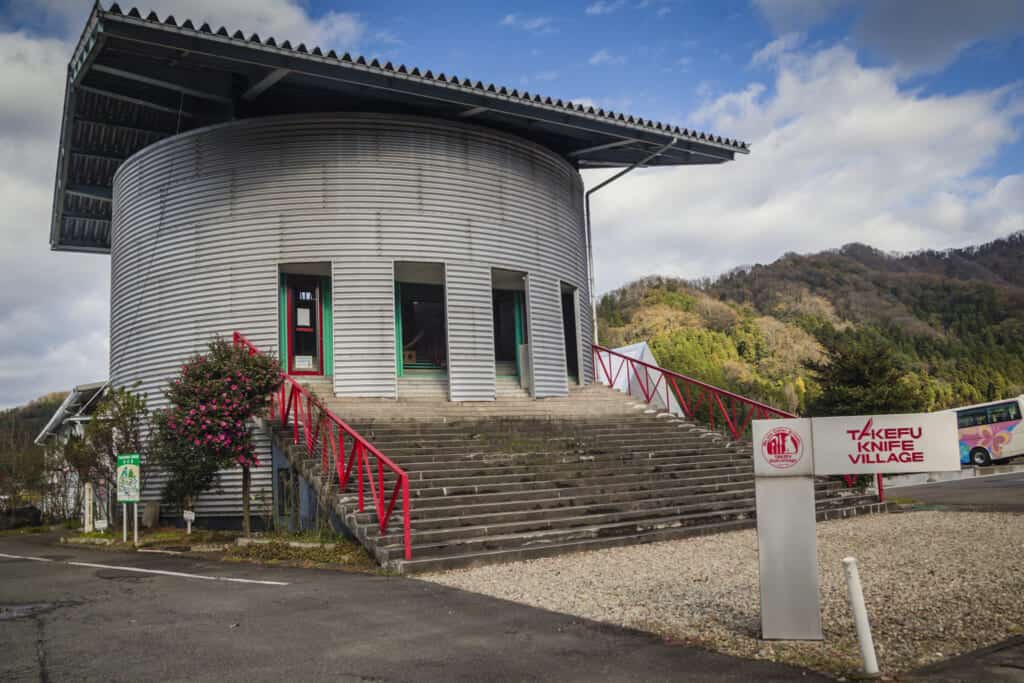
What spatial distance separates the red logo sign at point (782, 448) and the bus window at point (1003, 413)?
2902 centimetres

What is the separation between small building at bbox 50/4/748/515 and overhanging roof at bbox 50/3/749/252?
0.05m

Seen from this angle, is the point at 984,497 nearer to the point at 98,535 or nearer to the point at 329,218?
the point at 329,218

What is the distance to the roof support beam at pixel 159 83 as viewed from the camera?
14087 mm

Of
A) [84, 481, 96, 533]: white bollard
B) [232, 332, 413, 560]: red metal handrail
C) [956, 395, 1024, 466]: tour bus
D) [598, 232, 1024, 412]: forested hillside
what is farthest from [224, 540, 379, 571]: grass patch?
[598, 232, 1024, 412]: forested hillside

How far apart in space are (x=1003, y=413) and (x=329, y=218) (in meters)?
27.2

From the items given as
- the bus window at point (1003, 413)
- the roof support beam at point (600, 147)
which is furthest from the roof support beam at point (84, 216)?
the bus window at point (1003, 413)

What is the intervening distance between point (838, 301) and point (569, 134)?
254 feet

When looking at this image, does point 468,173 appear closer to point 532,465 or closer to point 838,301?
point 532,465

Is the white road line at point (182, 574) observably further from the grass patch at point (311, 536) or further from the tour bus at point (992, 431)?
the tour bus at point (992, 431)

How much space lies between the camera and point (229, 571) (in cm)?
948

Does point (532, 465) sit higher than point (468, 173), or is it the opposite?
point (468, 173)

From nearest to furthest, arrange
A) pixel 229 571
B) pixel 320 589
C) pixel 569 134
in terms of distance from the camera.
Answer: pixel 320 589 → pixel 229 571 → pixel 569 134

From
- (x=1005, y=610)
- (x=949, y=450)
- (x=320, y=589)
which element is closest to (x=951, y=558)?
(x=1005, y=610)

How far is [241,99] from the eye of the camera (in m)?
15.9
